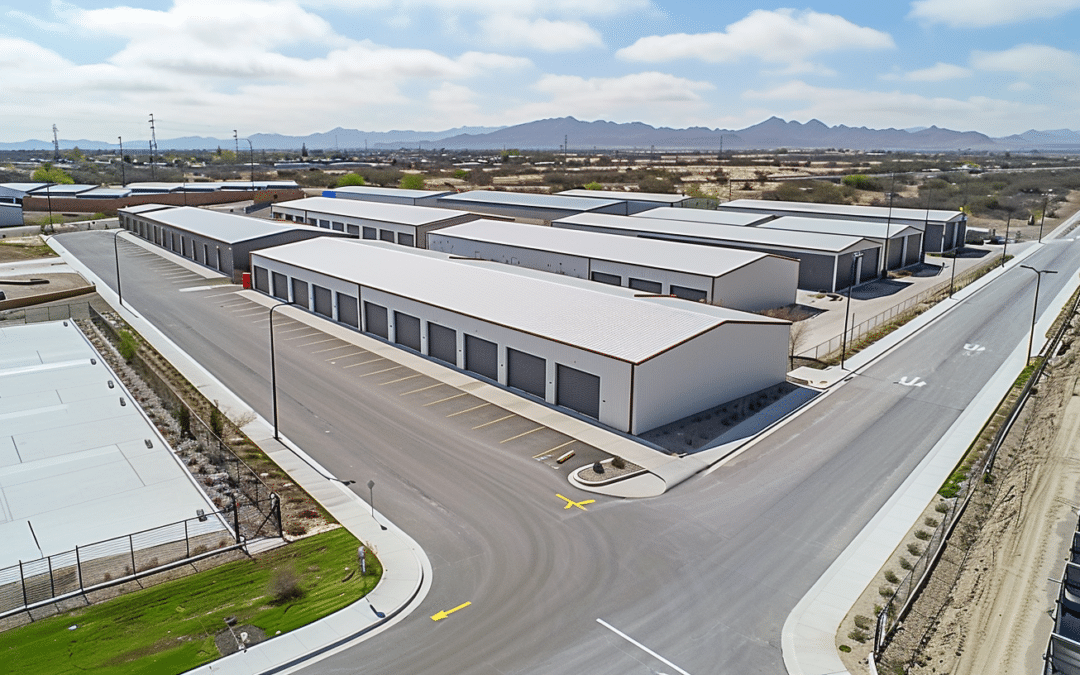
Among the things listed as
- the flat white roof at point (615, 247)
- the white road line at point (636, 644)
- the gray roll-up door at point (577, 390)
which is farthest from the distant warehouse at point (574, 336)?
the white road line at point (636, 644)

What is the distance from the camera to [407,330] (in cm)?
4478

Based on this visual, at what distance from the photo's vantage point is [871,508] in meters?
26.2

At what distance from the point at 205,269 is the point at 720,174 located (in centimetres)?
14121

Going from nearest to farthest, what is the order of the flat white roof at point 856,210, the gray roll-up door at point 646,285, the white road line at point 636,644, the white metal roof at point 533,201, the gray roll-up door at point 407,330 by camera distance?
1. the white road line at point 636,644
2. the gray roll-up door at point 407,330
3. the gray roll-up door at point 646,285
4. the flat white roof at point 856,210
5. the white metal roof at point 533,201

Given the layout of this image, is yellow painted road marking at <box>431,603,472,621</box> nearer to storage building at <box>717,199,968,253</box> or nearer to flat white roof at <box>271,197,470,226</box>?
flat white roof at <box>271,197,470,226</box>

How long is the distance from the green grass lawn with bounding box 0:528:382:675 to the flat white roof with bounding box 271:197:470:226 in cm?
6103

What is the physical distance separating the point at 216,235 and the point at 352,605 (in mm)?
59901

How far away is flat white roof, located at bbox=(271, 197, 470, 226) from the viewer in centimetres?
8350

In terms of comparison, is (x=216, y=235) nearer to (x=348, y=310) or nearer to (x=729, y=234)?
(x=348, y=310)

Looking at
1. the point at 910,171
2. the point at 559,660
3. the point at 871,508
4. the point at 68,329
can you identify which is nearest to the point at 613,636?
the point at 559,660

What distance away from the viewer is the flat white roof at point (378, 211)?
83500mm

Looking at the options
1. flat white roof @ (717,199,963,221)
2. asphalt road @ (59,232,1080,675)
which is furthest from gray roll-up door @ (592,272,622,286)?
flat white roof @ (717,199,963,221)

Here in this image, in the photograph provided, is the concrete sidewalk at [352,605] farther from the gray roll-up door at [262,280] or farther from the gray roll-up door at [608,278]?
the gray roll-up door at [608,278]

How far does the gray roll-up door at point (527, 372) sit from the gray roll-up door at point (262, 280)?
102 ft
